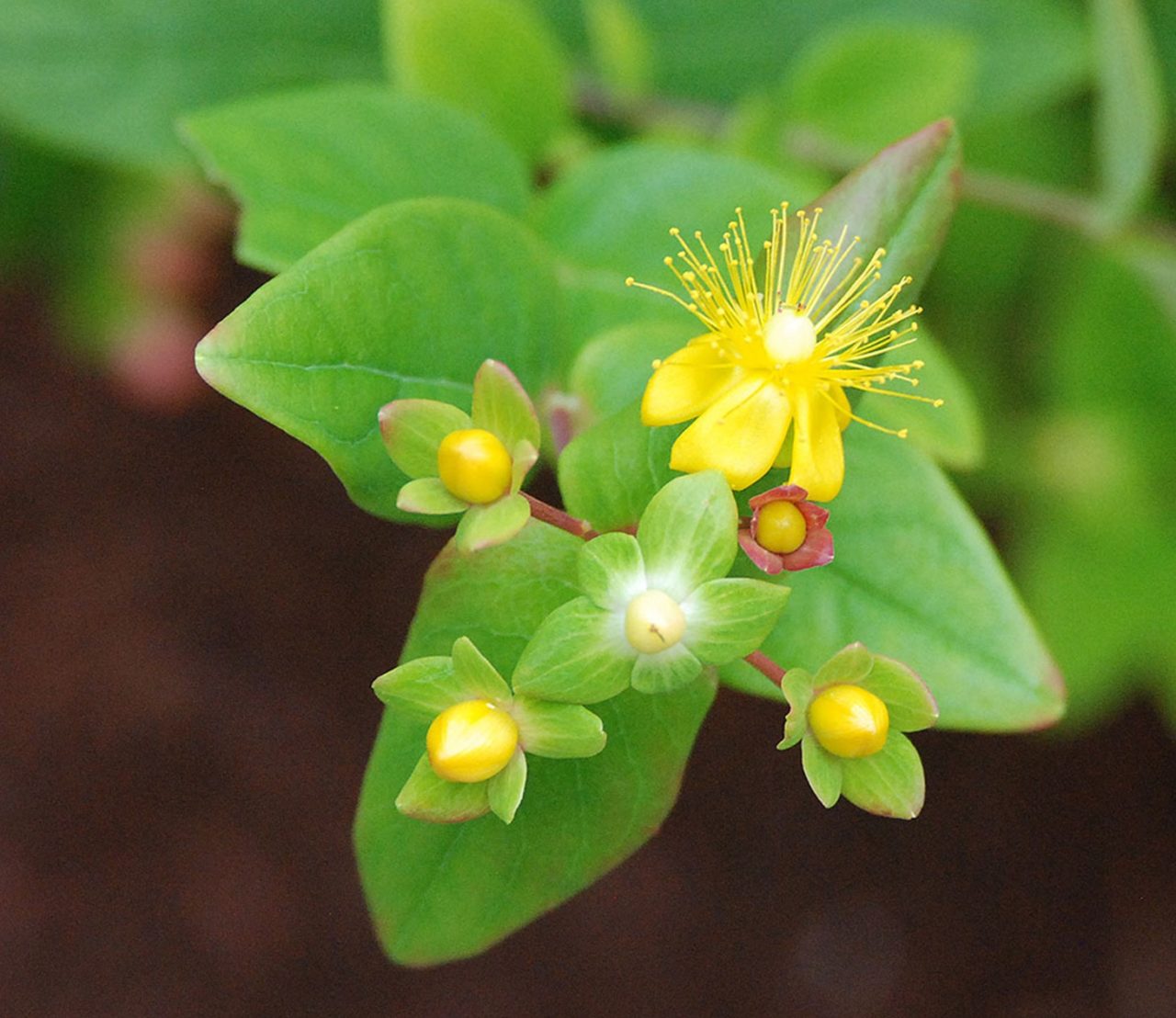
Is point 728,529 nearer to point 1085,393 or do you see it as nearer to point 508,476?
point 508,476

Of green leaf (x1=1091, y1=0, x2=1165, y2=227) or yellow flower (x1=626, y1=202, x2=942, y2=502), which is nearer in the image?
yellow flower (x1=626, y1=202, x2=942, y2=502)

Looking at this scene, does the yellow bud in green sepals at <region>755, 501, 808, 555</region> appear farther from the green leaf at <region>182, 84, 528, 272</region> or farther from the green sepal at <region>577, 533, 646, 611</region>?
the green leaf at <region>182, 84, 528, 272</region>

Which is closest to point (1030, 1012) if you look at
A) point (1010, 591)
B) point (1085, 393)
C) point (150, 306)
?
point (1085, 393)

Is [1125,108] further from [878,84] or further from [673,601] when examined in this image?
[673,601]

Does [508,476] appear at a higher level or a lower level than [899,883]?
higher

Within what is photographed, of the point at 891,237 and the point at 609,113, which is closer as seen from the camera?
the point at 891,237

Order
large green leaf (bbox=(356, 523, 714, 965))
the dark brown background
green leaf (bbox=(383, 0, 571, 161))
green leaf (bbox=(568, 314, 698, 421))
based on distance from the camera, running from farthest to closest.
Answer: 1. the dark brown background
2. green leaf (bbox=(383, 0, 571, 161))
3. green leaf (bbox=(568, 314, 698, 421))
4. large green leaf (bbox=(356, 523, 714, 965))

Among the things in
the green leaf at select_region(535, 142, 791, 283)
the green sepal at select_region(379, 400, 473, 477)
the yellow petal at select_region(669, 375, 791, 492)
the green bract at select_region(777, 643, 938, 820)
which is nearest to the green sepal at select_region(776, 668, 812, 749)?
the green bract at select_region(777, 643, 938, 820)

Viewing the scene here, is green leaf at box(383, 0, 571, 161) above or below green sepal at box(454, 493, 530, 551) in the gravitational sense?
above
